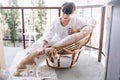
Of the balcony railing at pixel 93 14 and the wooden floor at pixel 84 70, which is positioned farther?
the balcony railing at pixel 93 14

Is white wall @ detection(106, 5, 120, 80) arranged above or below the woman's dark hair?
below

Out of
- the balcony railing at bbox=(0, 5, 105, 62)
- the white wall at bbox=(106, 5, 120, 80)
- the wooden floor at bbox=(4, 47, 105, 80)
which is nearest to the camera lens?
the white wall at bbox=(106, 5, 120, 80)

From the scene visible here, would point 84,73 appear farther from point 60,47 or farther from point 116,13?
point 116,13

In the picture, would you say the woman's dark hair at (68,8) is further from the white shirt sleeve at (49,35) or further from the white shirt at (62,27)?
the white shirt sleeve at (49,35)

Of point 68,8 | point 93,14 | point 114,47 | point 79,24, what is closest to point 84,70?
point 79,24

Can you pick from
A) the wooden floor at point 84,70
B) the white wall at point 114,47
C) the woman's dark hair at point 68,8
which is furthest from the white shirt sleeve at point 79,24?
the white wall at point 114,47

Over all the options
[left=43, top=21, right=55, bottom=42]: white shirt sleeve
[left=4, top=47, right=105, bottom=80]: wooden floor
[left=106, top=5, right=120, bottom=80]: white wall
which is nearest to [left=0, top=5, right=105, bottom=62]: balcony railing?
[left=4, top=47, right=105, bottom=80]: wooden floor

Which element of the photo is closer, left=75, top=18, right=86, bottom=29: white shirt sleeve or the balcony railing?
left=75, top=18, right=86, bottom=29: white shirt sleeve

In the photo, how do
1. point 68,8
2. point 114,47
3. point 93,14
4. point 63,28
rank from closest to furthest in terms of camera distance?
point 114,47, point 68,8, point 63,28, point 93,14

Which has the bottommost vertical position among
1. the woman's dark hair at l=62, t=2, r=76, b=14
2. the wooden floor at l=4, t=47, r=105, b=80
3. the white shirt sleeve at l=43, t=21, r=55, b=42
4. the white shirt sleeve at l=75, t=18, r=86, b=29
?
the wooden floor at l=4, t=47, r=105, b=80

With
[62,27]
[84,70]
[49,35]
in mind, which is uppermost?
[62,27]

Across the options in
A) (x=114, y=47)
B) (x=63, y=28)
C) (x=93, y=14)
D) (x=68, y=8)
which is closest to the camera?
(x=114, y=47)

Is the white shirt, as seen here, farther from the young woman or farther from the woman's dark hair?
the woman's dark hair

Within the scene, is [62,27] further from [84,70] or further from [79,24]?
[84,70]
